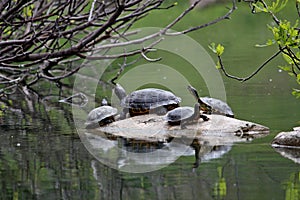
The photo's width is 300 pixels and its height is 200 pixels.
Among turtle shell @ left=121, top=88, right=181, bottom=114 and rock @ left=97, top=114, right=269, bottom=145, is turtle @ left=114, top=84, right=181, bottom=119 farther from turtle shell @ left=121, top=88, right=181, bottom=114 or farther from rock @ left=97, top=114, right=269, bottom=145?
rock @ left=97, top=114, right=269, bottom=145

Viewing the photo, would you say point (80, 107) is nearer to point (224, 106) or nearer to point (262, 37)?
point (224, 106)

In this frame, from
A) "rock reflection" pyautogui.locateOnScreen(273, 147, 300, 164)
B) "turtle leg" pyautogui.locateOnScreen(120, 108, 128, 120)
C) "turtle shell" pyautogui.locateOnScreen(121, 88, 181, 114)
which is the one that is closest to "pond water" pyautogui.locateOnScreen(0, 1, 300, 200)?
"rock reflection" pyautogui.locateOnScreen(273, 147, 300, 164)

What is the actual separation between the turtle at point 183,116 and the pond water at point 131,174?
461 millimetres

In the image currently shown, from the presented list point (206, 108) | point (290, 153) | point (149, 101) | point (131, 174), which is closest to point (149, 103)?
point (149, 101)

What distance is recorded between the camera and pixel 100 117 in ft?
19.6

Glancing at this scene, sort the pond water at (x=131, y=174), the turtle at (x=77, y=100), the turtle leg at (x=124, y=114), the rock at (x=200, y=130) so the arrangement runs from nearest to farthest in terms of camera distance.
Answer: the pond water at (x=131, y=174) < the rock at (x=200, y=130) < the turtle leg at (x=124, y=114) < the turtle at (x=77, y=100)

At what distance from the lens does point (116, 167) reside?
4441 mm

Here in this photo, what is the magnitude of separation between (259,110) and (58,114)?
174 centimetres

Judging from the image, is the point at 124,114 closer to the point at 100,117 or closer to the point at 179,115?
the point at 100,117

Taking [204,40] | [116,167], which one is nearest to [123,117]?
[116,167]

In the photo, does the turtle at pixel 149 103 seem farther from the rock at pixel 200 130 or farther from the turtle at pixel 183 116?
the turtle at pixel 183 116

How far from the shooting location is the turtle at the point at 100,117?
596 cm

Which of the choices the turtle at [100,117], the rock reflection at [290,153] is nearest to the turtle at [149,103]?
the turtle at [100,117]

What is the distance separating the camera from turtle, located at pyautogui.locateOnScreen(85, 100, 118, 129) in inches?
235
